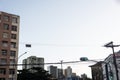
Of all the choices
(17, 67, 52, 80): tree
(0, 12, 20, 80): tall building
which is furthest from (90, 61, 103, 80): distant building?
(0, 12, 20, 80): tall building

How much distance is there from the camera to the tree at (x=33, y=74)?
83050 mm

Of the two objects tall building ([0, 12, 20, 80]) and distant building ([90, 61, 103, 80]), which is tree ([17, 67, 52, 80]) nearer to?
tall building ([0, 12, 20, 80])

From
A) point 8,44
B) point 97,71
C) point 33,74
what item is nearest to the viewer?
point 8,44

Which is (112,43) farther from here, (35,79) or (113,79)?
(35,79)

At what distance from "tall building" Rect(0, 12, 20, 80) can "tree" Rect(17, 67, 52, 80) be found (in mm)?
6888

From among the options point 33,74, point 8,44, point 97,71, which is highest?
point 8,44

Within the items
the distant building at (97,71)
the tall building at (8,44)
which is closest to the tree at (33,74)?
the tall building at (8,44)

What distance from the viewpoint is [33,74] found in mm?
84750

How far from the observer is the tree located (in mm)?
83050

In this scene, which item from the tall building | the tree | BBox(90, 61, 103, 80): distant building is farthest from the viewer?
the tree

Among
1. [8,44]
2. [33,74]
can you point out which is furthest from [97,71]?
[8,44]

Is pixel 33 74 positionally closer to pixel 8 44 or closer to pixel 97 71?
pixel 8 44

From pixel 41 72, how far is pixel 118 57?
126 ft

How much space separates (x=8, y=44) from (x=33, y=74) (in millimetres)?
15209
